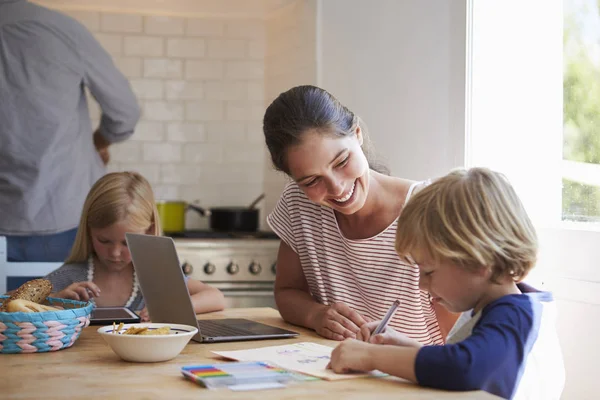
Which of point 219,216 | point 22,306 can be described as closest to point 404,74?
point 219,216

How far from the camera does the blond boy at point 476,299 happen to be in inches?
55.8

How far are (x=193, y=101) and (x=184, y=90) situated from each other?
8cm

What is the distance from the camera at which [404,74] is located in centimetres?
341

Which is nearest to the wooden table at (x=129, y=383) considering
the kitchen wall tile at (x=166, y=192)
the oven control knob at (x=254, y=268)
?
the oven control knob at (x=254, y=268)

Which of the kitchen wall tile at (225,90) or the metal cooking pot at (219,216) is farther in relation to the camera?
the kitchen wall tile at (225,90)

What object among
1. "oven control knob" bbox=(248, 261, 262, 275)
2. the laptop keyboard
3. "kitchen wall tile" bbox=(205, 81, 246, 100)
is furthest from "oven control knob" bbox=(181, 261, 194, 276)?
the laptop keyboard

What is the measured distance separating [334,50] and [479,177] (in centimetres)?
251

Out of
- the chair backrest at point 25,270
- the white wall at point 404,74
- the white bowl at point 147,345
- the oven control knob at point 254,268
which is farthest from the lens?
the oven control knob at point 254,268

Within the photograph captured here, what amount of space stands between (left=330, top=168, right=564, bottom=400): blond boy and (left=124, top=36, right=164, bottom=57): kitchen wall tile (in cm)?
346

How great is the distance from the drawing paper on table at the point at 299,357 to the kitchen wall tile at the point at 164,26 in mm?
3297

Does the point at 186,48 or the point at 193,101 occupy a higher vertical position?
the point at 186,48

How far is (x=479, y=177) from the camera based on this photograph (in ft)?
5.19

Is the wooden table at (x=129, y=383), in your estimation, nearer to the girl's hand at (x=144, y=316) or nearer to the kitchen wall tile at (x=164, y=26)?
the girl's hand at (x=144, y=316)

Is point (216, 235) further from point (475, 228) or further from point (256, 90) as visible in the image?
point (475, 228)
